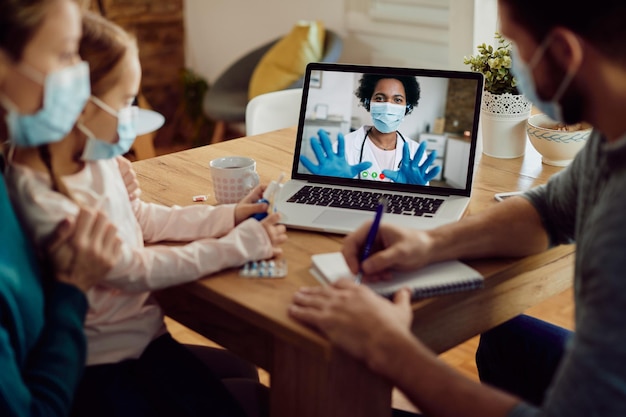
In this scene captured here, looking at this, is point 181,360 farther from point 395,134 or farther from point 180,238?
point 395,134

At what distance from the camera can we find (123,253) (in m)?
1.11

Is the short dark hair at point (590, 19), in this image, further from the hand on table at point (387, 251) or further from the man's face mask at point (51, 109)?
the man's face mask at point (51, 109)

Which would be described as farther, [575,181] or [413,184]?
[413,184]

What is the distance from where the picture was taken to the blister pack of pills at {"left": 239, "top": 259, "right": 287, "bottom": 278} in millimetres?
1194

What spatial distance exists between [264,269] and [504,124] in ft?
2.73

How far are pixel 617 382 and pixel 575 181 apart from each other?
0.49 m

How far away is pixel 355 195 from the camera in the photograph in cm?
151

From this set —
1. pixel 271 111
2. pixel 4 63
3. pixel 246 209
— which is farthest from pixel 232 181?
pixel 271 111

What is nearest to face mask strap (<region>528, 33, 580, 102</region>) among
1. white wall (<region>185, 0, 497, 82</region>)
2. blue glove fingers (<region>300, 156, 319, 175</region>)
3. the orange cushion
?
blue glove fingers (<region>300, 156, 319, 175</region>)

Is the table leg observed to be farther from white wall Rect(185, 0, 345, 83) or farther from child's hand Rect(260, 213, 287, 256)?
white wall Rect(185, 0, 345, 83)

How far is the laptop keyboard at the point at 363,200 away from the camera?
1.45 meters

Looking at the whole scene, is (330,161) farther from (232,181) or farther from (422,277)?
(422,277)

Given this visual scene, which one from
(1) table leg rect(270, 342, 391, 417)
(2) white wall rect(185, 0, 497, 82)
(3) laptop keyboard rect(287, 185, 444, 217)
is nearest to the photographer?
(1) table leg rect(270, 342, 391, 417)

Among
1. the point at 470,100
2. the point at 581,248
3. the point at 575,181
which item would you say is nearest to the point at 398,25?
the point at 470,100
